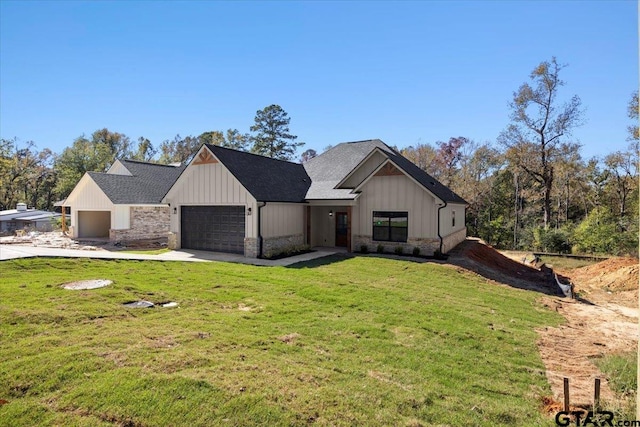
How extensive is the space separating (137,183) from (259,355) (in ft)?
77.8

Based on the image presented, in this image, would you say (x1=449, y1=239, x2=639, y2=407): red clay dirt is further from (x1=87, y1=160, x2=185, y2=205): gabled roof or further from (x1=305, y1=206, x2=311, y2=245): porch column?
(x1=87, y1=160, x2=185, y2=205): gabled roof

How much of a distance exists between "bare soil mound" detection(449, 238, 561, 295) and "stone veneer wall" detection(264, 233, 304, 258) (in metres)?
7.89

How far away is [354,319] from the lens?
7.97 meters

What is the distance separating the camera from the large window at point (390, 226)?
18.0 meters

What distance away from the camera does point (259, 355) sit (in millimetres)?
5555

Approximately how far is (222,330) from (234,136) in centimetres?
5070

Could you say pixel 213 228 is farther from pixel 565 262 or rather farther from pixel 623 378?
pixel 565 262

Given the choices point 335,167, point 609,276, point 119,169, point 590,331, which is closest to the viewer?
point 590,331

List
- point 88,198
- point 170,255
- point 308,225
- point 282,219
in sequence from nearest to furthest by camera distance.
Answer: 1. point 170,255
2. point 282,219
3. point 308,225
4. point 88,198

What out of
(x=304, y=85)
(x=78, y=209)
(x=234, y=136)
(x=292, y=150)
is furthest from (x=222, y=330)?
(x=234, y=136)

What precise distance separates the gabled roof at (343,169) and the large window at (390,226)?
6.10ft

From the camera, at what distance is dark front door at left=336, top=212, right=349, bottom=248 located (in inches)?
800

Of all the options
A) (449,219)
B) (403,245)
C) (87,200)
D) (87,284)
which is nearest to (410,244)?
(403,245)

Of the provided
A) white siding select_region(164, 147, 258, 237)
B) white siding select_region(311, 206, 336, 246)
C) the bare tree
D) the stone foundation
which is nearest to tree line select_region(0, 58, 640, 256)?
the bare tree
